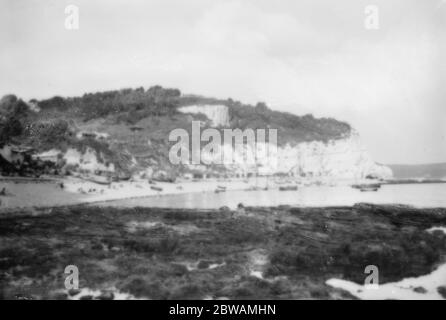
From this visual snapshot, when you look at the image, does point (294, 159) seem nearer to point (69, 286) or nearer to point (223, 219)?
point (223, 219)

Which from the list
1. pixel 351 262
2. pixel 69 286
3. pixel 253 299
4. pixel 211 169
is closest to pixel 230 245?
pixel 253 299

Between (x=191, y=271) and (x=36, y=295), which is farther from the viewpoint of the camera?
(x=191, y=271)

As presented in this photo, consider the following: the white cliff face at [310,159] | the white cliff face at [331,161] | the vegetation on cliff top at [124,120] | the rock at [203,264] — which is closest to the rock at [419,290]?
the rock at [203,264]

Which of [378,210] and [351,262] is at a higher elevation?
[378,210]

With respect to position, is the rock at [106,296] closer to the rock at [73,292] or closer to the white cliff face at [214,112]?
the rock at [73,292]

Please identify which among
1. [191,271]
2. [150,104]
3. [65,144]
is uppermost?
[150,104]

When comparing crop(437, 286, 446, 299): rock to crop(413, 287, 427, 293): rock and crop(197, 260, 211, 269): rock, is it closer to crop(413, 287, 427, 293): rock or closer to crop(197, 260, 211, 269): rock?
crop(413, 287, 427, 293): rock

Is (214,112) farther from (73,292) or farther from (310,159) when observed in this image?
(310,159)
